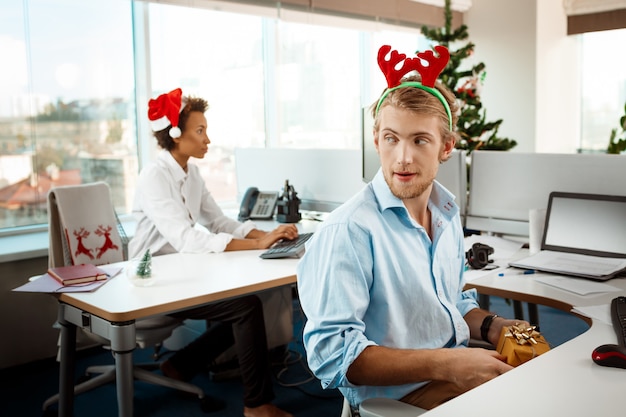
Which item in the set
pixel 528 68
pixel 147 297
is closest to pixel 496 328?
pixel 147 297

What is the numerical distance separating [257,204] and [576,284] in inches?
74.4

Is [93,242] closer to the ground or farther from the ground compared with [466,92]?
closer to the ground

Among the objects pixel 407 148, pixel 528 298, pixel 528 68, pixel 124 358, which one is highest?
pixel 528 68

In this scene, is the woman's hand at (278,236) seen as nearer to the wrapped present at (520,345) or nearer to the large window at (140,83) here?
the wrapped present at (520,345)

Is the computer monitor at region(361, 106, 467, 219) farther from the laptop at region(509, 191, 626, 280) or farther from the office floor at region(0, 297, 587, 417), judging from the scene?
the office floor at region(0, 297, 587, 417)

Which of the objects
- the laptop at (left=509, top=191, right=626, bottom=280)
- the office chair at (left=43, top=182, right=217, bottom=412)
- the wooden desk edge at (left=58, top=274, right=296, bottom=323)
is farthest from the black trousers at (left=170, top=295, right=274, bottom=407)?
the laptop at (left=509, top=191, right=626, bottom=280)

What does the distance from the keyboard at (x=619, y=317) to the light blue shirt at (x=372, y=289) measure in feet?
1.26

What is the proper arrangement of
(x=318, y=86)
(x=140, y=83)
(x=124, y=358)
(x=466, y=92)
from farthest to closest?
(x=318, y=86)
(x=140, y=83)
(x=466, y=92)
(x=124, y=358)

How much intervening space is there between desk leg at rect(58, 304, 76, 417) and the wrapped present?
1.51m

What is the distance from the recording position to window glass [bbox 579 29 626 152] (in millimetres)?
5801

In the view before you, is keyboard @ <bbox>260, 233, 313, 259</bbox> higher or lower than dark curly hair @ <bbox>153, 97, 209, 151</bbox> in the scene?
lower

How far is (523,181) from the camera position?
2809 mm

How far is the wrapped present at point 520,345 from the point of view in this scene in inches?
59.8

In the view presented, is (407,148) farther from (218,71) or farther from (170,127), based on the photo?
(218,71)
